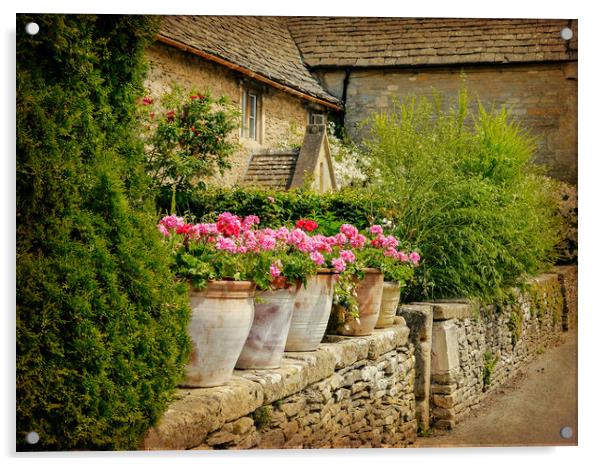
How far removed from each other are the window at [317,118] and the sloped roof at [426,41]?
2.33m

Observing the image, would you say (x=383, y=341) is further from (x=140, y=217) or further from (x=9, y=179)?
(x=9, y=179)

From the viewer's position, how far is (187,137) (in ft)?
31.0

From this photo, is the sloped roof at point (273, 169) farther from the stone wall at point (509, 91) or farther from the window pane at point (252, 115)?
the stone wall at point (509, 91)

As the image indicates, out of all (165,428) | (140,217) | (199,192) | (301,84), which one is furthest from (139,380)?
(301,84)

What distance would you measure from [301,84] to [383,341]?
665 cm

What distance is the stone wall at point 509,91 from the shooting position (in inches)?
247

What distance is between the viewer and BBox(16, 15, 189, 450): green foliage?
10.8ft

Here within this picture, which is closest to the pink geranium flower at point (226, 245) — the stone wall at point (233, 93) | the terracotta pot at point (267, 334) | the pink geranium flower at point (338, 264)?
the terracotta pot at point (267, 334)

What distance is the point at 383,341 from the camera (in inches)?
230

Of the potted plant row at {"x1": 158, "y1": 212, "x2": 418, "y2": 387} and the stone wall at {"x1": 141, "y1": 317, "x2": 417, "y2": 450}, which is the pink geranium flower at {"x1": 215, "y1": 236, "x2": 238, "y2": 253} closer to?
the potted plant row at {"x1": 158, "y1": 212, "x2": 418, "y2": 387}

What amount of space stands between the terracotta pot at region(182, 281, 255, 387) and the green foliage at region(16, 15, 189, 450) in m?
0.28

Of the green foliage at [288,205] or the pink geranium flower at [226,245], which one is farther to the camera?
the green foliage at [288,205]

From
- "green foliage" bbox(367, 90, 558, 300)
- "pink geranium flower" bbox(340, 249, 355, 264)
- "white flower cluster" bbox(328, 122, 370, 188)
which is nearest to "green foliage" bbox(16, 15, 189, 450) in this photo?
"pink geranium flower" bbox(340, 249, 355, 264)

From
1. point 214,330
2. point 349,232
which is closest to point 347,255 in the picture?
point 349,232
